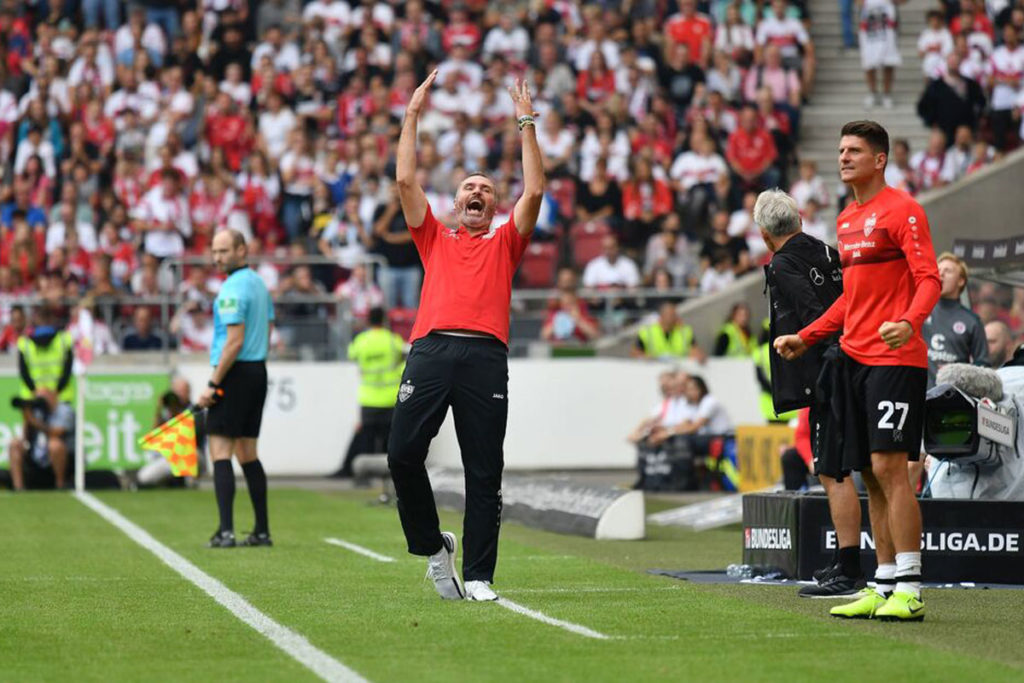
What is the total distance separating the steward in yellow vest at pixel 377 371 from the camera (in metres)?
21.0

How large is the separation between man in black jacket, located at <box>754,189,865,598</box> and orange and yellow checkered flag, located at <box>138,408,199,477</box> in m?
5.50

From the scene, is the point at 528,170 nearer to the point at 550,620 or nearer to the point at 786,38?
the point at 550,620

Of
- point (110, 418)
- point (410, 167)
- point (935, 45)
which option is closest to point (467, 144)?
point (935, 45)

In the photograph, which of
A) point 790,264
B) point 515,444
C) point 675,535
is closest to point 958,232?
point 515,444

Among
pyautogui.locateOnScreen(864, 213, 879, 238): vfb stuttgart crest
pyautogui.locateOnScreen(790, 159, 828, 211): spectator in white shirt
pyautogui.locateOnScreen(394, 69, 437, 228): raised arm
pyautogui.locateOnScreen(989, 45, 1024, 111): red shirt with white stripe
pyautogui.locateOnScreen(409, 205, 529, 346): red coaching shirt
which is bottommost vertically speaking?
pyautogui.locateOnScreen(409, 205, 529, 346): red coaching shirt

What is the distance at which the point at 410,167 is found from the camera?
9.47 metres

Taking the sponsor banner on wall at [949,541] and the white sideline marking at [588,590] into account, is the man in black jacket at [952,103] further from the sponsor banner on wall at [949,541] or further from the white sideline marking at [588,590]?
the white sideline marking at [588,590]

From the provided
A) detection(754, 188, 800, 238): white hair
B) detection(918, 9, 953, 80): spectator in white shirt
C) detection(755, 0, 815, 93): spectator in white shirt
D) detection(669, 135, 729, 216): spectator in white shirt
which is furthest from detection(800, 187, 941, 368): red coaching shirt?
detection(755, 0, 815, 93): spectator in white shirt

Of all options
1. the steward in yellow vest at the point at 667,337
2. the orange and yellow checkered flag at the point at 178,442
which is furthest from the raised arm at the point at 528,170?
the steward in yellow vest at the point at 667,337

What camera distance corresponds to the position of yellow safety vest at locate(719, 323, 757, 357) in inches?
945

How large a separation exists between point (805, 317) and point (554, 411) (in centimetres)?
1383

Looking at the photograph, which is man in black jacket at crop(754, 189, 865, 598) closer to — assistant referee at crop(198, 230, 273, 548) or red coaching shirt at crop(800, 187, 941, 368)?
red coaching shirt at crop(800, 187, 941, 368)

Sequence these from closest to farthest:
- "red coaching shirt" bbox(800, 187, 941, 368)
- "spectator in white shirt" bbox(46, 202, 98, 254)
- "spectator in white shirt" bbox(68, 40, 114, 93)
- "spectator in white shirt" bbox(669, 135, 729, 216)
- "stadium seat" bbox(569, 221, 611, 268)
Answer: "red coaching shirt" bbox(800, 187, 941, 368)
"spectator in white shirt" bbox(46, 202, 98, 254)
"stadium seat" bbox(569, 221, 611, 268)
"spectator in white shirt" bbox(669, 135, 729, 216)
"spectator in white shirt" bbox(68, 40, 114, 93)

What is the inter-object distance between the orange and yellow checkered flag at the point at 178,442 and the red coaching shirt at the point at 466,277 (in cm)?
495
